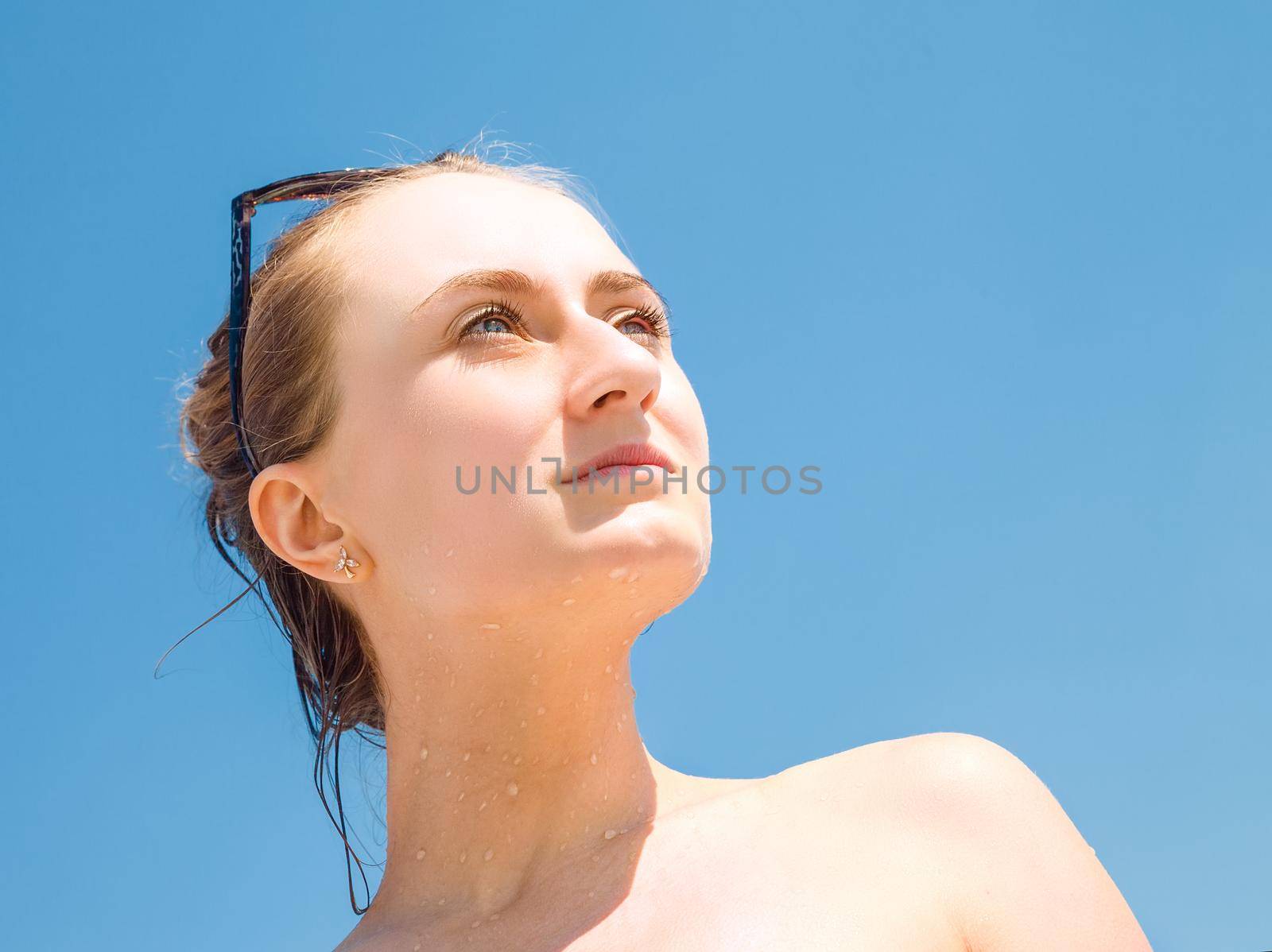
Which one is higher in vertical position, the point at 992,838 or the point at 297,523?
the point at 297,523

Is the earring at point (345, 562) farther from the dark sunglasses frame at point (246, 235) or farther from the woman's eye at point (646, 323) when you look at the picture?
the woman's eye at point (646, 323)

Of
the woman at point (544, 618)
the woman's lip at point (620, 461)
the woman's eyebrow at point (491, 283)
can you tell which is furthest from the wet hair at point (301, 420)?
the woman's lip at point (620, 461)

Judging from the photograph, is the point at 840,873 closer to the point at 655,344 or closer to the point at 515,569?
the point at 515,569

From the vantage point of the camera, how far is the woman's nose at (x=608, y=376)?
Result: 2527mm

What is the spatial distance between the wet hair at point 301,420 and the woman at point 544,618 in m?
0.02

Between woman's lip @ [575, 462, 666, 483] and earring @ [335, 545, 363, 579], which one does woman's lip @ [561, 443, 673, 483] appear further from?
earring @ [335, 545, 363, 579]

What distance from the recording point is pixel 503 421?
2516mm

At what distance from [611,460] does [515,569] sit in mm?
305

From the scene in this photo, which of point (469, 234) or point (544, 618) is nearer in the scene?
point (544, 618)

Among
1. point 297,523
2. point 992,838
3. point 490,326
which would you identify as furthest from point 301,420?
point 992,838

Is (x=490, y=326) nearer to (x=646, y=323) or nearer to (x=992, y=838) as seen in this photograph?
(x=646, y=323)

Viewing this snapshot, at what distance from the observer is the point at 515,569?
2.49 m

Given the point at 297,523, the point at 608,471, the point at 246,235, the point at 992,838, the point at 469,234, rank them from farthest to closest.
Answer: the point at 246,235
the point at 297,523
the point at 469,234
the point at 608,471
the point at 992,838

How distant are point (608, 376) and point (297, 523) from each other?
38.1 inches
